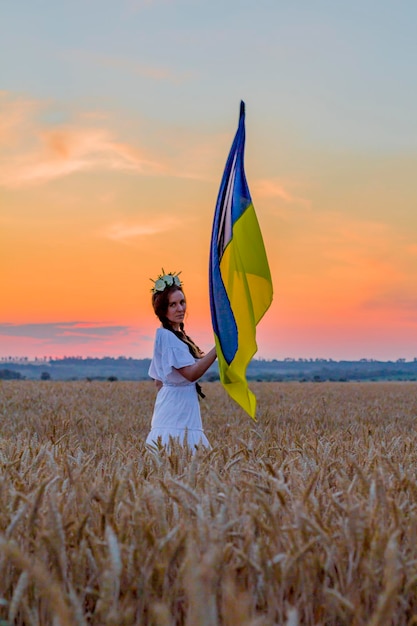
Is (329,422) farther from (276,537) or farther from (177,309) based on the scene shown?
(276,537)

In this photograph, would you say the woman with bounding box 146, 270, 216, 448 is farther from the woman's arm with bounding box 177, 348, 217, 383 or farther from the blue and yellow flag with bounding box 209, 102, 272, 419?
the blue and yellow flag with bounding box 209, 102, 272, 419

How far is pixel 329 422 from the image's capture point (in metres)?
9.67

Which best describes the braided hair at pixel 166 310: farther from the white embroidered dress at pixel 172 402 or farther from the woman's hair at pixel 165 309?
the white embroidered dress at pixel 172 402

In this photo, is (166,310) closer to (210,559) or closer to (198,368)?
(198,368)

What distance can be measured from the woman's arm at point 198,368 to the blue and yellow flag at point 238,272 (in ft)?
1.33

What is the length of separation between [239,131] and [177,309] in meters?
Result: 1.59

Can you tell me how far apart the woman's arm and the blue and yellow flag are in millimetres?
407

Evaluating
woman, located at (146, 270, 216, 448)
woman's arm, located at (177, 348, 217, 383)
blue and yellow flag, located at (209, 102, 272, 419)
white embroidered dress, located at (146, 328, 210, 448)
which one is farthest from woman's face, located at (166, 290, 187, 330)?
blue and yellow flag, located at (209, 102, 272, 419)

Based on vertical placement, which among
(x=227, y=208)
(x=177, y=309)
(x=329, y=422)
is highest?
(x=227, y=208)

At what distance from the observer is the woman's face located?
18.9 feet

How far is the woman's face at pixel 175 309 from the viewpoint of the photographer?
5762 mm

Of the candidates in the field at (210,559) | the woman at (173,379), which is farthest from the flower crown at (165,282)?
the field at (210,559)

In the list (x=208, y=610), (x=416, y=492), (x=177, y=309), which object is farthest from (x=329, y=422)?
(x=208, y=610)

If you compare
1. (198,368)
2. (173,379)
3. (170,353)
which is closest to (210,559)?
(198,368)
